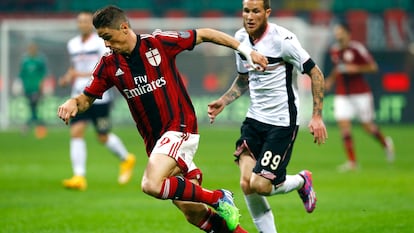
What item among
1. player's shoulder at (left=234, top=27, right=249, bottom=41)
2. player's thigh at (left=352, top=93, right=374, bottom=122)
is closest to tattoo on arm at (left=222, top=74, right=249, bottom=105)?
player's shoulder at (left=234, top=27, right=249, bottom=41)

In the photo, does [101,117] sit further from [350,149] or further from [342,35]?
[342,35]

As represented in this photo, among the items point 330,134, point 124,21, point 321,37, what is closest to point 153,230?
point 124,21

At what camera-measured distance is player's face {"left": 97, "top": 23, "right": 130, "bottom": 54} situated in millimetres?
8273

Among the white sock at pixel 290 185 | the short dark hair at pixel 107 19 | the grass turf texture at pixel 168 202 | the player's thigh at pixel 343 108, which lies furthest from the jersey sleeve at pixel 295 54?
the player's thigh at pixel 343 108

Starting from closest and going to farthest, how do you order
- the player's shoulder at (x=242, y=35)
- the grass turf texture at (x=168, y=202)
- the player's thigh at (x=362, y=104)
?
the player's shoulder at (x=242, y=35)
the grass turf texture at (x=168, y=202)
the player's thigh at (x=362, y=104)

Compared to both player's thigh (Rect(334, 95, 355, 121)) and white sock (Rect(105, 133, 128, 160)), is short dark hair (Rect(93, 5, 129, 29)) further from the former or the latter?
player's thigh (Rect(334, 95, 355, 121))

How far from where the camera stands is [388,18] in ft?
102

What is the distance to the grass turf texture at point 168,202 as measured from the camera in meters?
10.5

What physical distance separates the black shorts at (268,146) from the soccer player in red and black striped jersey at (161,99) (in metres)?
0.81

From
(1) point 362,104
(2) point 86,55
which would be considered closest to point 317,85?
(2) point 86,55

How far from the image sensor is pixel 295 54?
9.07 metres

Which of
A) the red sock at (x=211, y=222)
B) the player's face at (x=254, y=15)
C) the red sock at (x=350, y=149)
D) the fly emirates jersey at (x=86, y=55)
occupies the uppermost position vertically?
the player's face at (x=254, y=15)

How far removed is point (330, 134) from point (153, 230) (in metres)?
17.8

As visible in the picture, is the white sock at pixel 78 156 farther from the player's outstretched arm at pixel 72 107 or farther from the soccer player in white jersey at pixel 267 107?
the player's outstretched arm at pixel 72 107
